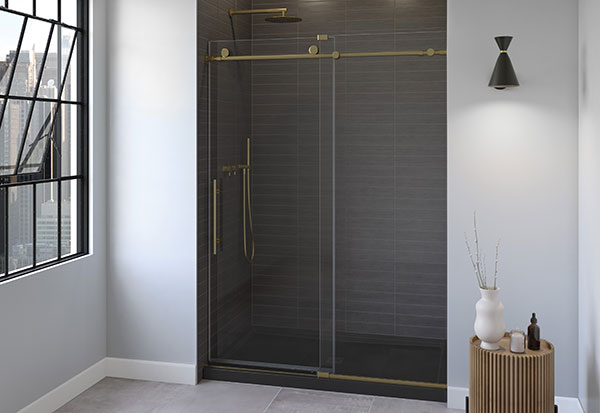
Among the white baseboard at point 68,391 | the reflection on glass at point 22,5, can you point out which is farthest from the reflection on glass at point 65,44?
the white baseboard at point 68,391

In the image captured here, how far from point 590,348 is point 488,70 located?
153 centimetres

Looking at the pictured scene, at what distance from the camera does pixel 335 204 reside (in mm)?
3936

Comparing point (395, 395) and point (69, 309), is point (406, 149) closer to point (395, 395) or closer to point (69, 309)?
point (395, 395)

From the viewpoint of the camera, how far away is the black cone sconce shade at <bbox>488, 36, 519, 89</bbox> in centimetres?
336

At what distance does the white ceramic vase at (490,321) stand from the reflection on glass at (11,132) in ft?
7.94

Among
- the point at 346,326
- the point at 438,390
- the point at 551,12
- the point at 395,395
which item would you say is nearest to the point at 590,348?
the point at 438,390

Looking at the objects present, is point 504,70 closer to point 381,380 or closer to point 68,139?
point 381,380

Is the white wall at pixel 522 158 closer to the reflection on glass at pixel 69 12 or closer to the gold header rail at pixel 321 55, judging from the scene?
the gold header rail at pixel 321 55

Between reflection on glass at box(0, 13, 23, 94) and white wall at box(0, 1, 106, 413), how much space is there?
0.67 m

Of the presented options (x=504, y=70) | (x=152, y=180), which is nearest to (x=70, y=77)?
(x=152, y=180)

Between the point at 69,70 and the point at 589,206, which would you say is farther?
the point at 69,70

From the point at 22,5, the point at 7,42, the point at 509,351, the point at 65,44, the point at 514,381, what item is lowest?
the point at 514,381

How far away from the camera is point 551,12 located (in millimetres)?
3480

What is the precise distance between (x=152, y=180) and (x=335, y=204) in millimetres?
1143
